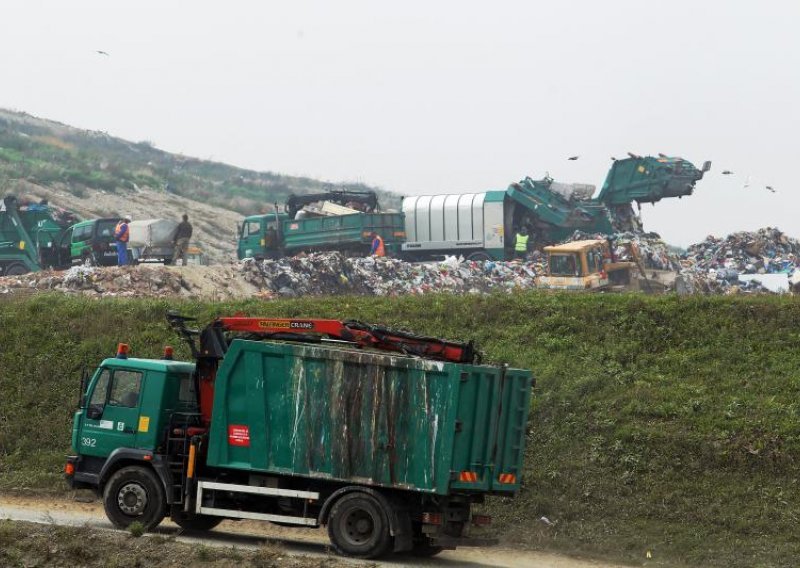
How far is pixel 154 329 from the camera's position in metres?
22.8

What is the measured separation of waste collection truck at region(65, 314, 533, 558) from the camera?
480 inches

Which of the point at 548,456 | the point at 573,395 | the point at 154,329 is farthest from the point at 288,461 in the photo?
the point at 154,329

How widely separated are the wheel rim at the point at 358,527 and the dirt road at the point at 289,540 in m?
0.36

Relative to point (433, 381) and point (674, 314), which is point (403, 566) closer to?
point (433, 381)

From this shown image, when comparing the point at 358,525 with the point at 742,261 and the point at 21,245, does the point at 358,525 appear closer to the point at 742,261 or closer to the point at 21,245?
the point at 742,261

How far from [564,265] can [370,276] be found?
6733 mm

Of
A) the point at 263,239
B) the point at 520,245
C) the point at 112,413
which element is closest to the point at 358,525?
the point at 112,413

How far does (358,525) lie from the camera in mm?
12430

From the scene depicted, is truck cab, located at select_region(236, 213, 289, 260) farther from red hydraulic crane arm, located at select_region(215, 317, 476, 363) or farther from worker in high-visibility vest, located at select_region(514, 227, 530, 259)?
red hydraulic crane arm, located at select_region(215, 317, 476, 363)

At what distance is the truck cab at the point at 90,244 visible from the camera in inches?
1556

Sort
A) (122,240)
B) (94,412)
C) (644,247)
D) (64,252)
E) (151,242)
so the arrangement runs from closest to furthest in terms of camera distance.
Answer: (94,412)
(644,247)
(122,240)
(151,242)
(64,252)

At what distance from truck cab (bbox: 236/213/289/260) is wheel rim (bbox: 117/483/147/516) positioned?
93.7 ft

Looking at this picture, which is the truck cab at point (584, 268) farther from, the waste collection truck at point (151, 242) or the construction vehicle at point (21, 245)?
the construction vehicle at point (21, 245)

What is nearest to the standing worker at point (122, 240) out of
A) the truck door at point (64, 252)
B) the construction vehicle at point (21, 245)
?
the truck door at point (64, 252)
